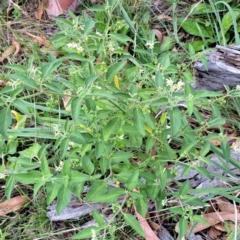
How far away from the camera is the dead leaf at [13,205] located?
81.4 inches

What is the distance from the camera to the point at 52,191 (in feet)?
4.53

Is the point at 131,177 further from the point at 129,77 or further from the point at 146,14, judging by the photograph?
the point at 146,14

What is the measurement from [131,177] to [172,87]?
1.15 feet

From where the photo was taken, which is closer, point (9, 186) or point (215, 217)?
point (9, 186)

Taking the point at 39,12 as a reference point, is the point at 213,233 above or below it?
below

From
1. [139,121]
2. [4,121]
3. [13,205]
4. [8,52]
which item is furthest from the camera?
[8,52]

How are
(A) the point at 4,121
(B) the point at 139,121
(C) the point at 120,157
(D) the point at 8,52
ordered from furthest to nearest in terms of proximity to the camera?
(D) the point at 8,52 → (C) the point at 120,157 → (B) the point at 139,121 → (A) the point at 4,121

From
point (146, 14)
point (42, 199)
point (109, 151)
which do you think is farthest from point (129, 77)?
point (146, 14)

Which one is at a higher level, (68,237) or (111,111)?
(111,111)

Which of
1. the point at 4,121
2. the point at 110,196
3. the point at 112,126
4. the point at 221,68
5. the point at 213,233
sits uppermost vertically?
the point at 4,121

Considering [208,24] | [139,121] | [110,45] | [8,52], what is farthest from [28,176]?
[208,24]

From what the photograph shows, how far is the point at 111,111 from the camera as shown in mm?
1518

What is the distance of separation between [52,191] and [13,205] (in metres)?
0.79

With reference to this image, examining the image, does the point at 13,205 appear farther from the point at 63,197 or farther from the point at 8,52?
the point at 8,52
